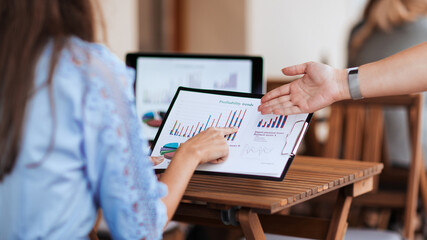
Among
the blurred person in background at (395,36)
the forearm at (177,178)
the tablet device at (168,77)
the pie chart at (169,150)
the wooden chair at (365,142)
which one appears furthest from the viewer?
the blurred person in background at (395,36)

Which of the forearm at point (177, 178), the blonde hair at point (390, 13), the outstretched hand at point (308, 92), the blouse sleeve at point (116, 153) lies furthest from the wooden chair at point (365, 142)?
the blouse sleeve at point (116, 153)

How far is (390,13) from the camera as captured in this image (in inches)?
95.3

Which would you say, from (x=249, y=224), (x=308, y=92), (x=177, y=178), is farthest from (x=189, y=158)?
(x=308, y=92)

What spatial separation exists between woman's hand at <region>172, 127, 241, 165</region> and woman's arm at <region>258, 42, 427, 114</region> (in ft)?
0.42

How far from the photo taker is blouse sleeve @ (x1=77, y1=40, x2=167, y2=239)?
90 centimetres

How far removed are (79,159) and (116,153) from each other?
0.06m

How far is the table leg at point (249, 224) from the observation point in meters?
1.07

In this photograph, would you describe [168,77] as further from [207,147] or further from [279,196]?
[279,196]

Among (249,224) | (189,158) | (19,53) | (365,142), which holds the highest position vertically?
(19,53)

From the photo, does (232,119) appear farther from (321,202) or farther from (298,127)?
(321,202)

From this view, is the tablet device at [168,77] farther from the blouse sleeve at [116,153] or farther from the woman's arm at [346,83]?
the blouse sleeve at [116,153]

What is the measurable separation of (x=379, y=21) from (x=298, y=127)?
147 cm

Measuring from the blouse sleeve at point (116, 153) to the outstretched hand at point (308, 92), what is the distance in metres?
0.37

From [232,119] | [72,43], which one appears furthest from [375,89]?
[72,43]
